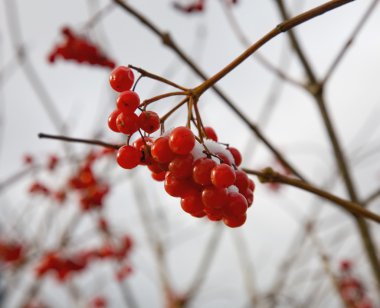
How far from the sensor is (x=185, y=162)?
→ 86cm

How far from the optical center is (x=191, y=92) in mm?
819

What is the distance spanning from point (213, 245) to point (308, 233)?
93 cm

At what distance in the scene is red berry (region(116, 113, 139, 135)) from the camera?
882 millimetres

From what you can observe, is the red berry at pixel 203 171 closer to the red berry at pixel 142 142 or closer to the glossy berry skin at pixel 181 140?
the glossy berry skin at pixel 181 140

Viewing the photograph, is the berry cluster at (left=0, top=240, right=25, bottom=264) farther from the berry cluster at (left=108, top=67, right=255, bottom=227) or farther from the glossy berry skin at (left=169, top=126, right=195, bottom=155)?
the glossy berry skin at (left=169, top=126, right=195, bottom=155)

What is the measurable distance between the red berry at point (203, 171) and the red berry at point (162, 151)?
0.22 ft

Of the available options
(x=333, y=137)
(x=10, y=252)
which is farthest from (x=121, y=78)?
(x=10, y=252)

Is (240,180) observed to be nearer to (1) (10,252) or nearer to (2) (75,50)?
(2) (75,50)

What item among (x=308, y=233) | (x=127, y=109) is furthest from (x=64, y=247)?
(x=127, y=109)

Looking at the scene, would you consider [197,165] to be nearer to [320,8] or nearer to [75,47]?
[320,8]

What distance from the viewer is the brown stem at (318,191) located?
919mm

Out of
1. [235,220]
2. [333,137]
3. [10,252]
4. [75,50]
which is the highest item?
[75,50]

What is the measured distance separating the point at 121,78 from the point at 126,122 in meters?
0.12

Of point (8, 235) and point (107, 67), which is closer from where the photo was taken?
point (107, 67)
